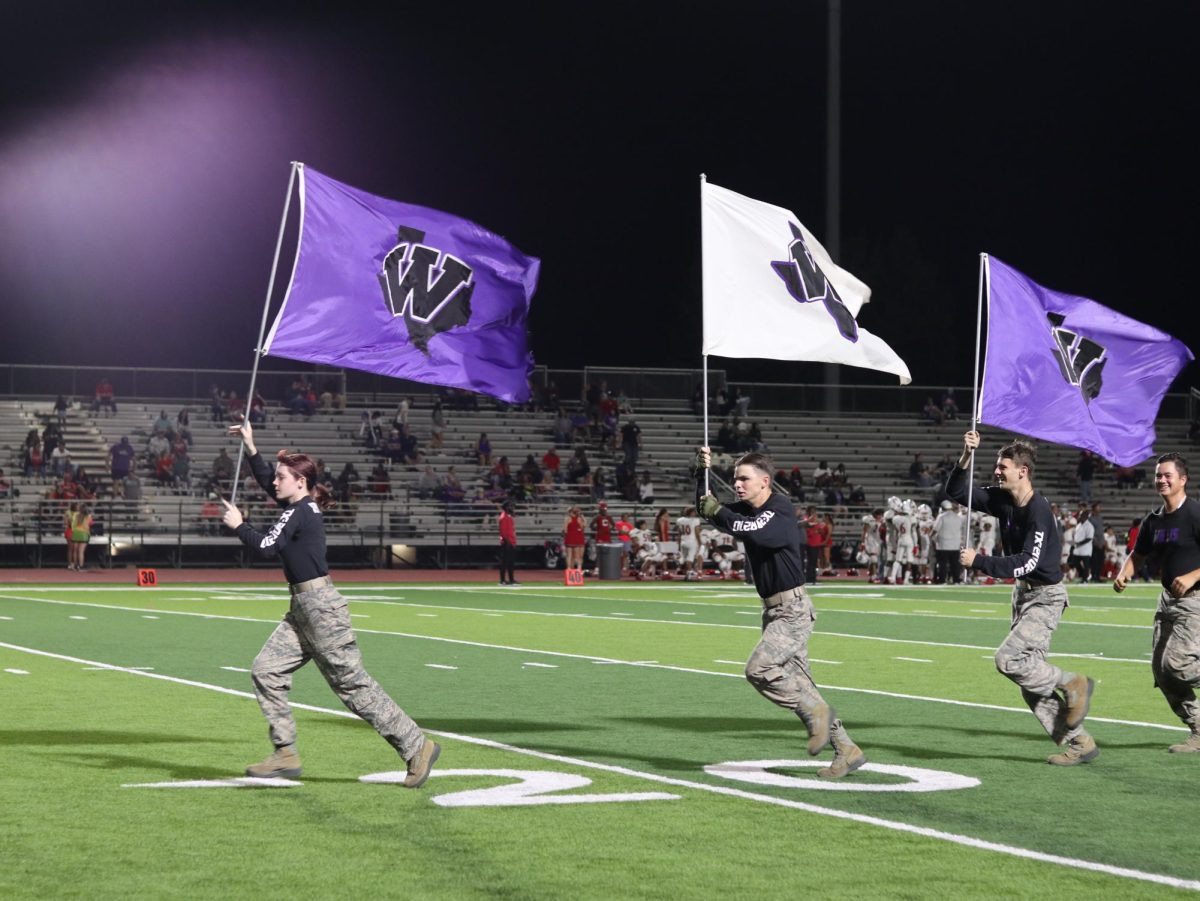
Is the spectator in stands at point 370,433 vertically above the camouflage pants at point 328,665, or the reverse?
the spectator in stands at point 370,433

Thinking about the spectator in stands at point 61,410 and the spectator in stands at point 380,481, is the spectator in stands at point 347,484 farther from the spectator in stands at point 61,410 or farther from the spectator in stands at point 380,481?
the spectator in stands at point 61,410

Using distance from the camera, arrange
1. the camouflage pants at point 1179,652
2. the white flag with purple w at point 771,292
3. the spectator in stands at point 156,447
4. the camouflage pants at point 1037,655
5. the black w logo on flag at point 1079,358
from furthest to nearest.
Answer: the spectator in stands at point 156,447
the black w logo on flag at point 1079,358
the white flag with purple w at point 771,292
the camouflage pants at point 1179,652
the camouflage pants at point 1037,655

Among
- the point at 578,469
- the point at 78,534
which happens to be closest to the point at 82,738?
the point at 78,534

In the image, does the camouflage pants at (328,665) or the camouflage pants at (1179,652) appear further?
the camouflage pants at (1179,652)

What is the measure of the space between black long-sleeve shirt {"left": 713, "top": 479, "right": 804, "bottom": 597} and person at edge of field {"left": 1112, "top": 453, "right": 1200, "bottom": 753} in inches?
94.1

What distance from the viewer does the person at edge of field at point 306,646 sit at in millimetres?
8797

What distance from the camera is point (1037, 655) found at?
992 centimetres

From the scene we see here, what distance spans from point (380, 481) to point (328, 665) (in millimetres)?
34534

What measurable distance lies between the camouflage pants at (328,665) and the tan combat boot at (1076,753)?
354cm

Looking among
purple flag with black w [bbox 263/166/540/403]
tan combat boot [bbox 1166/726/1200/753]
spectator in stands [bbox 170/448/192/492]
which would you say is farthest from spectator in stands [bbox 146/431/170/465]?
tan combat boot [bbox 1166/726/1200/753]

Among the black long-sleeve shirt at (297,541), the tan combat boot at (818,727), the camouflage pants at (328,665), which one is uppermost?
the black long-sleeve shirt at (297,541)

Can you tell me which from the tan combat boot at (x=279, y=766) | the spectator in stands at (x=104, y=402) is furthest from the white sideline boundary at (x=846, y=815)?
the spectator in stands at (x=104, y=402)

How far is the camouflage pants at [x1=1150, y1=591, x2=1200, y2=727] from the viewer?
1048 centimetres

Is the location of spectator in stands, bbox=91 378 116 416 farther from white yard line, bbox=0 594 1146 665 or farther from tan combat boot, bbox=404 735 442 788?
tan combat boot, bbox=404 735 442 788
